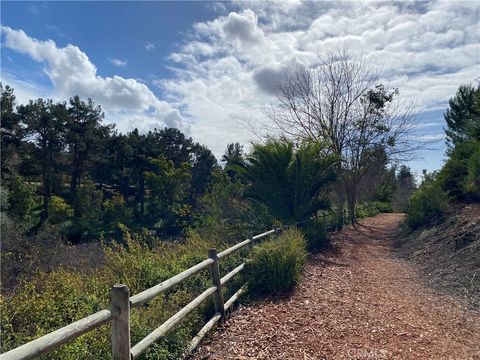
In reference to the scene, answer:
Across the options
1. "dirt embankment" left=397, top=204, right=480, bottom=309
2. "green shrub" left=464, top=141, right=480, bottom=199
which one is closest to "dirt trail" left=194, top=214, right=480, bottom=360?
"dirt embankment" left=397, top=204, right=480, bottom=309

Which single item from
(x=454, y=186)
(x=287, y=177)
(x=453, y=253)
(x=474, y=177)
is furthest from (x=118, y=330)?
(x=454, y=186)

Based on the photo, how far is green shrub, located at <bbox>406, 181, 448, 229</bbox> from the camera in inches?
517

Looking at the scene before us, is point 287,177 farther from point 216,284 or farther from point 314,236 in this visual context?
point 216,284

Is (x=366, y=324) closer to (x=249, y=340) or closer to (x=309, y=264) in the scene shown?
(x=249, y=340)

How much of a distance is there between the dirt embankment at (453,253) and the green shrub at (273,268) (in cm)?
290

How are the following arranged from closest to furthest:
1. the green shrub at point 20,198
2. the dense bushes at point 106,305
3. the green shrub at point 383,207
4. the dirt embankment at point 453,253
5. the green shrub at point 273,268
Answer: the dense bushes at point 106,305 → the green shrub at point 273,268 → the dirt embankment at point 453,253 → the green shrub at point 20,198 → the green shrub at point 383,207

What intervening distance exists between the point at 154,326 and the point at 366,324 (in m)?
2.93

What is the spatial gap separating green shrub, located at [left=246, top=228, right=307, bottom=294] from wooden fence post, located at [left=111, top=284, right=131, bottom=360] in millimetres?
A: 3615

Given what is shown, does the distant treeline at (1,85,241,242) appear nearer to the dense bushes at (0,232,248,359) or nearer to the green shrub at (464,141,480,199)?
the green shrub at (464,141,480,199)

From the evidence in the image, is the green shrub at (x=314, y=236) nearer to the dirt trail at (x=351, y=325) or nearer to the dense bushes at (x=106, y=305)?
the dirt trail at (x=351, y=325)

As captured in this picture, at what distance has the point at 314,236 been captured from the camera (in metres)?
11.0

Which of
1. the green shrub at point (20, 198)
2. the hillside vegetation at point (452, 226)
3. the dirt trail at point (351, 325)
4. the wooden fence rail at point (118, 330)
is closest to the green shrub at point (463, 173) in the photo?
the hillside vegetation at point (452, 226)

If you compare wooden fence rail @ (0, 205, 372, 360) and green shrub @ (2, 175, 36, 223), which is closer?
wooden fence rail @ (0, 205, 372, 360)

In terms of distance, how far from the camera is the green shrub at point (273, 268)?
6.51 meters
